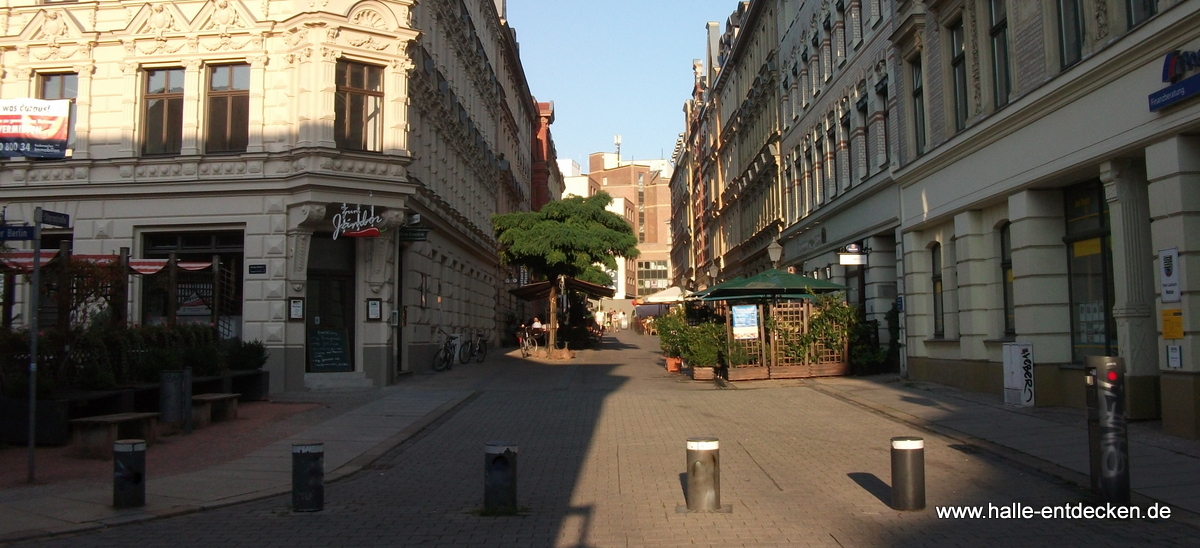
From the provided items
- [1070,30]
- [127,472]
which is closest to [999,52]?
[1070,30]

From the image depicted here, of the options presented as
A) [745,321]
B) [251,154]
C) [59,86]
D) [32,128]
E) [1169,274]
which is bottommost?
[745,321]

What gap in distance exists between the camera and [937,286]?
20.8 m

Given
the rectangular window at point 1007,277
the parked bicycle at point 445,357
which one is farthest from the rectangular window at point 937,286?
the parked bicycle at point 445,357

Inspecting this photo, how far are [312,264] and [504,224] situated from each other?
13.6 metres

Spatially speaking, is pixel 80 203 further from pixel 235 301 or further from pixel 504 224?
pixel 504 224

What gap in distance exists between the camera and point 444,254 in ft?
96.4

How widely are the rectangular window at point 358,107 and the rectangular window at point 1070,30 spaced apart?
14.0 meters

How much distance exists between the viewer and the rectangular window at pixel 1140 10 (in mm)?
11836

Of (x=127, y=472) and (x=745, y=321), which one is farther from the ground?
(x=745, y=321)

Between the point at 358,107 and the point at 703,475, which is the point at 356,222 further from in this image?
the point at 703,475

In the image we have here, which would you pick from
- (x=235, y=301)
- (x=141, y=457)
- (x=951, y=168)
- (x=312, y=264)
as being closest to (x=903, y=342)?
(x=951, y=168)

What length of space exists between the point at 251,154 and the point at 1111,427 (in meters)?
18.2

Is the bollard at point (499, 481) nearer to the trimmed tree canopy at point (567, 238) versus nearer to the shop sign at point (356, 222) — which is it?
the shop sign at point (356, 222)

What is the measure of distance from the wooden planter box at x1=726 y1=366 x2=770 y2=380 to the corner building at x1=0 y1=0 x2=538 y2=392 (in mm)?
8025
